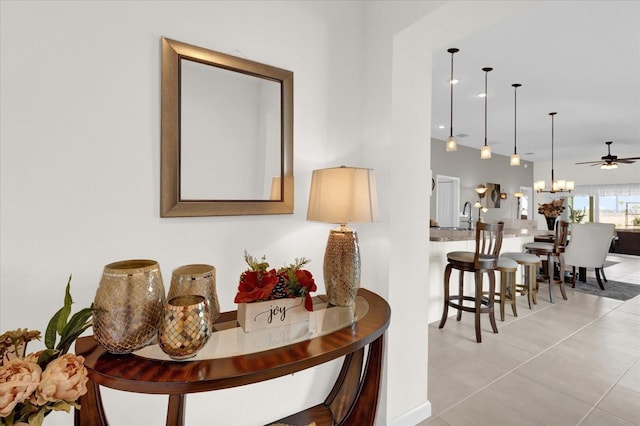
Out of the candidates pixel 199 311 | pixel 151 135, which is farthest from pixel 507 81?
pixel 199 311

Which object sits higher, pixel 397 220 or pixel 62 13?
pixel 62 13

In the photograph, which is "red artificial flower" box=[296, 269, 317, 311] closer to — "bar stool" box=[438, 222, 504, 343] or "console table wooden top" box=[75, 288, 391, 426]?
"console table wooden top" box=[75, 288, 391, 426]

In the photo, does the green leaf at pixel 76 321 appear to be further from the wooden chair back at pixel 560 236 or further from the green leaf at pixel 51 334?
the wooden chair back at pixel 560 236

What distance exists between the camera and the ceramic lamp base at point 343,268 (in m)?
1.44

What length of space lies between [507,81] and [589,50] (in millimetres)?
956

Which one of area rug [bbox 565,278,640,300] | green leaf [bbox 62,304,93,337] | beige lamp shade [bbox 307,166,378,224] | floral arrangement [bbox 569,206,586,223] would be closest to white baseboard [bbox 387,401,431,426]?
beige lamp shade [bbox 307,166,378,224]

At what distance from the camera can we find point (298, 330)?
47.6 inches

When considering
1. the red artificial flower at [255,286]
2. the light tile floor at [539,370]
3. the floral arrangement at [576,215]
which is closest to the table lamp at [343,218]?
the red artificial flower at [255,286]

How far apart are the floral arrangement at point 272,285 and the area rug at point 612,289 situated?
18.6ft

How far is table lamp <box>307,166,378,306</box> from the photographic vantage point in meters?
1.44

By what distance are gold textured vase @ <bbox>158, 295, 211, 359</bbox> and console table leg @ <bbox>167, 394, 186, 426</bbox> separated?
0.50 meters

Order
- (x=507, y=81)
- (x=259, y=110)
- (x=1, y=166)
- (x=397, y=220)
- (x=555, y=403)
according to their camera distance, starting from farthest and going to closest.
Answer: (x=507, y=81)
(x=555, y=403)
(x=397, y=220)
(x=259, y=110)
(x=1, y=166)

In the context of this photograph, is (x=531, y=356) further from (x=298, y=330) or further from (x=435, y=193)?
(x=435, y=193)

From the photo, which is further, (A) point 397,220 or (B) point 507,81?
(B) point 507,81
